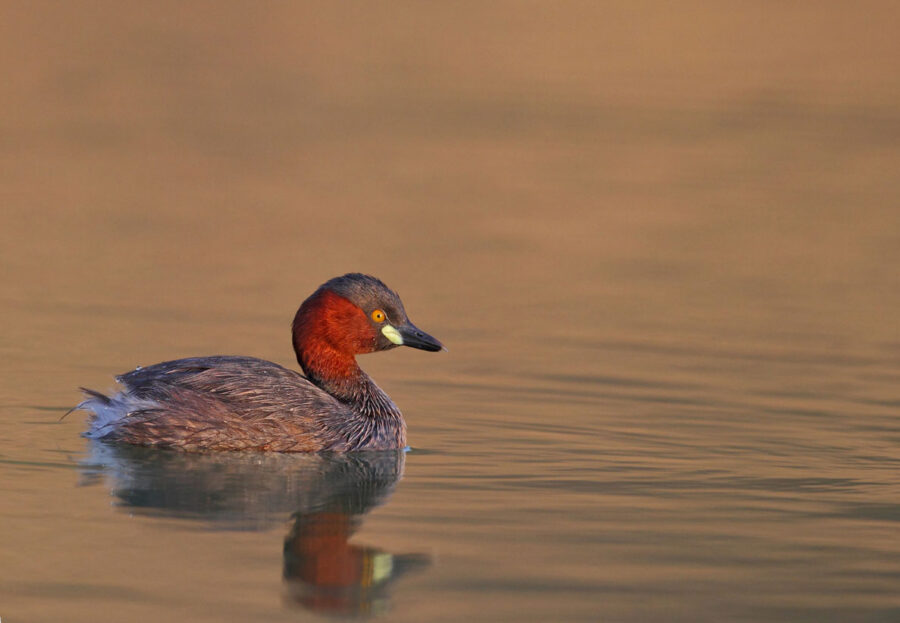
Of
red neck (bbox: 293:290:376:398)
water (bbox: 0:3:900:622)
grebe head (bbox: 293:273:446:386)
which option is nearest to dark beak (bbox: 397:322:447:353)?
grebe head (bbox: 293:273:446:386)

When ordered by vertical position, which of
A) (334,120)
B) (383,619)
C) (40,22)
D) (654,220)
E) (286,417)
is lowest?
(383,619)

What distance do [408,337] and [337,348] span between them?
0.43 metres

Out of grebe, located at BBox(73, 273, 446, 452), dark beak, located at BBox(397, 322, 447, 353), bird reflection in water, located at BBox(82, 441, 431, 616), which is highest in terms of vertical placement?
dark beak, located at BBox(397, 322, 447, 353)

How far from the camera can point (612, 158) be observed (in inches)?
984

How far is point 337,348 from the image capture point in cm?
1076

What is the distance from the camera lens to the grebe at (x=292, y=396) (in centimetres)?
997

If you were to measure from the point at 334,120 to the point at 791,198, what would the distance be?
8.33m

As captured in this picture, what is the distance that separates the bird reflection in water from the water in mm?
28

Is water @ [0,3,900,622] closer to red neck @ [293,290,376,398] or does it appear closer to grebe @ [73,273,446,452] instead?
grebe @ [73,273,446,452]

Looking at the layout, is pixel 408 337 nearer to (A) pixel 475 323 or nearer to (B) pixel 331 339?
(B) pixel 331 339

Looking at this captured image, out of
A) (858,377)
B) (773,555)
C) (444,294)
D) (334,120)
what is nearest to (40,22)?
(334,120)

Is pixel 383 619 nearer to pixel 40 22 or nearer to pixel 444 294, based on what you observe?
pixel 444 294

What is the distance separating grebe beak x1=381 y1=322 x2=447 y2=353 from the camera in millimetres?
10773

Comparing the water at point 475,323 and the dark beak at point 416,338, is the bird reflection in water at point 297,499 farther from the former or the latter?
the dark beak at point 416,338
